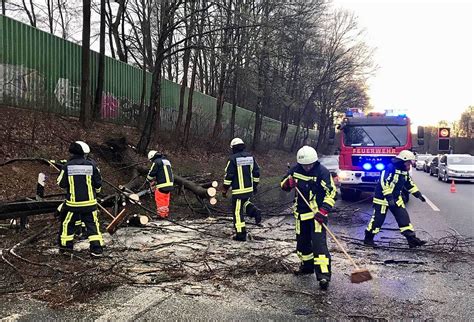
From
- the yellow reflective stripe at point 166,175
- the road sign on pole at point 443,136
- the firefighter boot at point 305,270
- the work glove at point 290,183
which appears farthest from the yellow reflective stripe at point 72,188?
the road sign on pole at point 443,136

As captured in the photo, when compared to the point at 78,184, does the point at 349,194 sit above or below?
below

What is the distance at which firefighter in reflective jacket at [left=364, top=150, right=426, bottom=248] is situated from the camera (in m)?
7.67

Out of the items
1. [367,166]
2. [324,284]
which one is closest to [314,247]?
[324,284]

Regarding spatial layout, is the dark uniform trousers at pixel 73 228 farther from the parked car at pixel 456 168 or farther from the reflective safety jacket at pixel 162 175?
the parked car at pixel 456 168

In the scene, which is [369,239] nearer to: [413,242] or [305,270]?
[413,242]

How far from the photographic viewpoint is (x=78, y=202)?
646cm

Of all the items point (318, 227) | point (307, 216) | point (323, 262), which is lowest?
point (323, 262)

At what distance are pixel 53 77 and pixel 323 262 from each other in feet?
42.8

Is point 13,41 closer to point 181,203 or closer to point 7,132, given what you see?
point 7,132

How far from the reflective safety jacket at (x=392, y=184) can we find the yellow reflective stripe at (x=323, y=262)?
114 inches

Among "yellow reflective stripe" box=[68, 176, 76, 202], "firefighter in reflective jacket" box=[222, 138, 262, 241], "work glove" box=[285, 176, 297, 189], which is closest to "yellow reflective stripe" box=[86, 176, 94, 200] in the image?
"yellow reflective stripe" box=[68, 176, 76, 202]

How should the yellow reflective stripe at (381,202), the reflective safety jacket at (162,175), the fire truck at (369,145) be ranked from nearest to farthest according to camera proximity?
1. the yellow reflective stripe at (381,202)
2. the reflective safety jacket at (162,175)
3. the fire truck at (369,145)

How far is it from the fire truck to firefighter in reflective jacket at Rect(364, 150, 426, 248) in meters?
5.01

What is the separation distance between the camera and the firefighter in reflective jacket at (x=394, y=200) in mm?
7672
